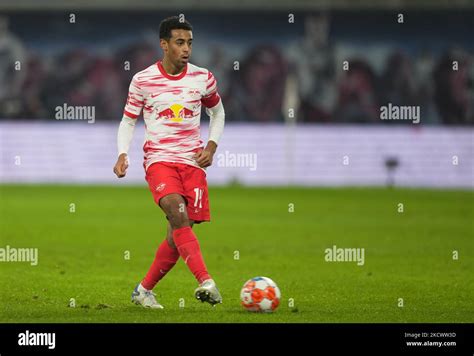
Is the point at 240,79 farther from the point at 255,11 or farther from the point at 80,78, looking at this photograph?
the point at 80,78

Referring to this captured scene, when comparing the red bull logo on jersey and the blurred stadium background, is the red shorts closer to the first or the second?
the red bull logo on jersey

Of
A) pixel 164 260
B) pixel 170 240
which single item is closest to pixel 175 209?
pixel 170 240

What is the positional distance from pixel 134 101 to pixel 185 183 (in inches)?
35.2

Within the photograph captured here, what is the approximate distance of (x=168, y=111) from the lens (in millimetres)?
10273

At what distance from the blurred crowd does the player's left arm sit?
30224 millimetres

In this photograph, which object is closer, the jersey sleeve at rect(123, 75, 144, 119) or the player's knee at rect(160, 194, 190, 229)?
the player's knee at rect(160, 194, 190, 229)

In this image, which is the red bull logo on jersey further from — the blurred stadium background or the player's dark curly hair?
the blurred stadium background

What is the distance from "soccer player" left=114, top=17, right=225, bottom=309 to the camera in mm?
10047

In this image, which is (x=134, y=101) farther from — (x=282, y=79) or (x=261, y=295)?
(x=282, y=79)

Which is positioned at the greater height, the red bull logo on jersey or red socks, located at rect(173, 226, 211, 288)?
the red bull logo on jersey

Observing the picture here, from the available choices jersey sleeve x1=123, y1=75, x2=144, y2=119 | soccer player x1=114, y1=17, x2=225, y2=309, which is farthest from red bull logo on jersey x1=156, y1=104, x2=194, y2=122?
jersey sleeve x1=123, y1=75, x2=144, y2=119

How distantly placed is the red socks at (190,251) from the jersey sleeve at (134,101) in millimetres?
1176

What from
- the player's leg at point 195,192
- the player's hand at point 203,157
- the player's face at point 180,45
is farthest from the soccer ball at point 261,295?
the player's face at point 180,45
